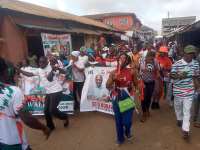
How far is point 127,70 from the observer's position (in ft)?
17.9

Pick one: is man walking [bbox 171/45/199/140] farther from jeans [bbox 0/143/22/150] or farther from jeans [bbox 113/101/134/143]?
jeans [bbox 0/143/22/150]

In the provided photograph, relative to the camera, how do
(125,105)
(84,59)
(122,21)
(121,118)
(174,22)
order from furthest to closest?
(122,21) < (174,22) < (84,59) < (121,118) < (125,105)

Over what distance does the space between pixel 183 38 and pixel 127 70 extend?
1663 centimetres

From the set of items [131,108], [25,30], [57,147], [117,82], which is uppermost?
[25,30]

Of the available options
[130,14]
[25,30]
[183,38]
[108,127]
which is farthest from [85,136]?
A: [130,14]

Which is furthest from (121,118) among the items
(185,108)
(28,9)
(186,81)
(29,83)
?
(28,9)

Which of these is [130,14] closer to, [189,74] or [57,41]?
[57,41]

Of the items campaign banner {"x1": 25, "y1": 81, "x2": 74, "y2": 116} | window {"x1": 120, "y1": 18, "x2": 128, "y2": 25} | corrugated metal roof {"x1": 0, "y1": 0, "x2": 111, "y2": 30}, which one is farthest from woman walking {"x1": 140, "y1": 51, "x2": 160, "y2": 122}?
window {"x1": 120, "y1": 18, "x2": 128, "y2": 25}

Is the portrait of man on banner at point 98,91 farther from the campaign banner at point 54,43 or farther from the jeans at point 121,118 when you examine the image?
the campaign banner at point 54,43

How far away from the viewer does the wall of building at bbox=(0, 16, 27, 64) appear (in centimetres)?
1227

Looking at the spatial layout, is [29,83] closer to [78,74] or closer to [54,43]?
[78,74]

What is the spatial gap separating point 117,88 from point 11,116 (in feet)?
9.37

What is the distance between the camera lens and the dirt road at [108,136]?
18.0 ft

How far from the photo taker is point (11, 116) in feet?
9.15
